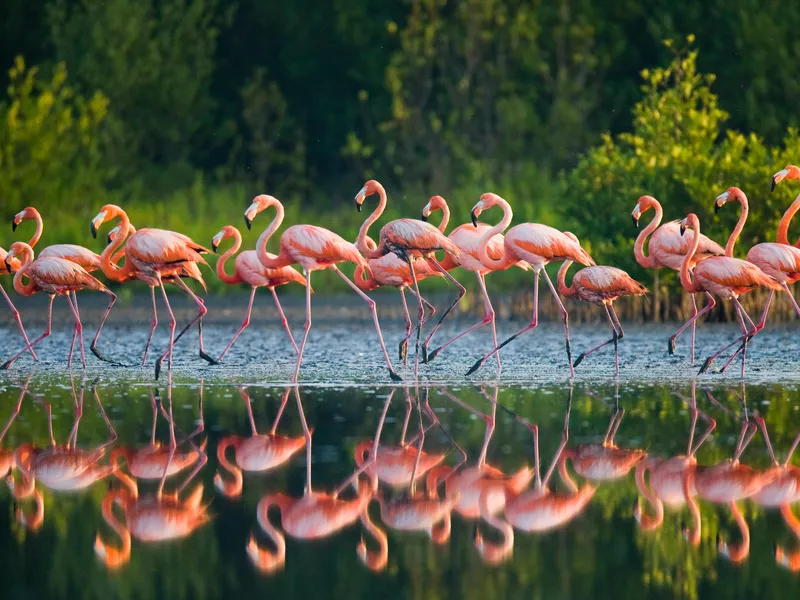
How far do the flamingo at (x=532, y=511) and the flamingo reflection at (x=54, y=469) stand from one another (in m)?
1.86

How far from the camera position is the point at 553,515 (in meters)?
6.04

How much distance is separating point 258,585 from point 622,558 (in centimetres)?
134

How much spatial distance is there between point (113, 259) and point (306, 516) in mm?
7020

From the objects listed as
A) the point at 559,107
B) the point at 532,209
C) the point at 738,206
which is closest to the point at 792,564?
the point at 738,206

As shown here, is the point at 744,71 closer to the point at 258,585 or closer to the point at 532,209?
the point at 532,209

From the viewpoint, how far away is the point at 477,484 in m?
6.68

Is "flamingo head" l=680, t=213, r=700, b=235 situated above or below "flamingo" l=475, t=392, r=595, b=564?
above

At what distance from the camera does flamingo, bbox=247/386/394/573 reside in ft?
17.9

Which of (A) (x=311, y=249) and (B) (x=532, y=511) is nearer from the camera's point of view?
(B) (x=532, y=511)

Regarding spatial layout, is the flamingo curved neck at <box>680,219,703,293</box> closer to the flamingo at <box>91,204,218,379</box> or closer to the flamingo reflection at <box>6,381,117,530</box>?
the flamingo at <box>91,204,218,379</box>

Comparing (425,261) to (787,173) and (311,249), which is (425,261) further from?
(787,173)

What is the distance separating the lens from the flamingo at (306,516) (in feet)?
17.9

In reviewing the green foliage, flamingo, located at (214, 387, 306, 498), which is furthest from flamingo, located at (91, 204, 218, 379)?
the green foliage

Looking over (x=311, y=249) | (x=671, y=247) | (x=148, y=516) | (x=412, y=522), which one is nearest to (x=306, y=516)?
(x=412, y=522)
